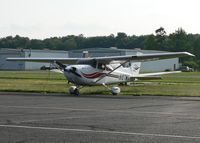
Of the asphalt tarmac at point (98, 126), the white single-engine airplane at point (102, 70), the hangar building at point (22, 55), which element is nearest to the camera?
the asphalt tarmac at point (98, 126)

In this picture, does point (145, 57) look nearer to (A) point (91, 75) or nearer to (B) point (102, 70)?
(B) point (102, 70)

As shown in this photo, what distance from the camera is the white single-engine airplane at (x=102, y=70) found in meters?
27.5

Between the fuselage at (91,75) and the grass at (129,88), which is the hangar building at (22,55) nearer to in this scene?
the grass at (129,88)

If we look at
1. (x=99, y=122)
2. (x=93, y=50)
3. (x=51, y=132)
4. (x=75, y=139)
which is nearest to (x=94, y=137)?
(x=75, y=139)

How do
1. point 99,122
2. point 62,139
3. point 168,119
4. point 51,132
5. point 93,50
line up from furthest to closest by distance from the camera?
1. point 93,50
2. point 168,119
3. point 99,122
4. point 51,132
5. point 62,139

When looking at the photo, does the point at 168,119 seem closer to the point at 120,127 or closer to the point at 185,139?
the point at 120,127

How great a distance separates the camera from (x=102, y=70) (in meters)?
29.4

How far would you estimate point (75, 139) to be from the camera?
31.6 feet

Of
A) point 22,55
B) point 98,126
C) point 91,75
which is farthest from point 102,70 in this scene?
point 22,55

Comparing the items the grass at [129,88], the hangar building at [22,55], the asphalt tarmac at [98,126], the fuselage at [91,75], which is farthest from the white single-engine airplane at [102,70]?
the hangar building at [22,55]

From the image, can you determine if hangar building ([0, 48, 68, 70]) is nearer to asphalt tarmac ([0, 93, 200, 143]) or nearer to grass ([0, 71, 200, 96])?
grass ([0, 71, 200, 96])

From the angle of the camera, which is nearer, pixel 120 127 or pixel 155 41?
pixel 120 127

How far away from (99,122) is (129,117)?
1713mm

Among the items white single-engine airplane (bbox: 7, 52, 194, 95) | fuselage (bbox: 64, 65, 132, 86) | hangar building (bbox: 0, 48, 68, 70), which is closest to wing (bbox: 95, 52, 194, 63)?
white single-engine airplane (bbox: 7, 52, 194, 95)
